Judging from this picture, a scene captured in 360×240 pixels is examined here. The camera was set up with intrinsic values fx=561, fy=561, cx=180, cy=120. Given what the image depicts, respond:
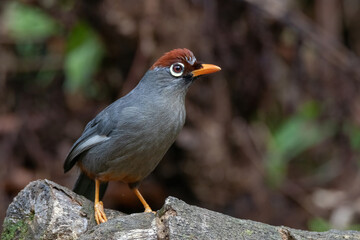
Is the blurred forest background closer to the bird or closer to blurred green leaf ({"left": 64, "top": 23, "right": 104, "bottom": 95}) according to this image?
blurred green leaf ({"left": 64, "top": 23, "right": 104, "bottom": 95})

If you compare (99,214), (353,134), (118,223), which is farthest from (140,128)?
(353,134)

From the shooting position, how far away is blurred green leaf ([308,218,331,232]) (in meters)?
6.49

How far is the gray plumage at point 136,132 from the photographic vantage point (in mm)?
4027

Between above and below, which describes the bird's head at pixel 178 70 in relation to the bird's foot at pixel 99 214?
above

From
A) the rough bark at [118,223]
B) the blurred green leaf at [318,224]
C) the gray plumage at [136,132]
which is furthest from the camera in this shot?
the blurred green leaf at [318,224]

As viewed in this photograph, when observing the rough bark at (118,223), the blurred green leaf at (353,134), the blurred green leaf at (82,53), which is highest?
the blurred green leaf at (353,134)

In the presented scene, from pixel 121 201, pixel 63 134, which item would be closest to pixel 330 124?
pixel 121 201

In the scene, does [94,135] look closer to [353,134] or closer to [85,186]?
[85,186]

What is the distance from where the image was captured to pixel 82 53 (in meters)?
6.71

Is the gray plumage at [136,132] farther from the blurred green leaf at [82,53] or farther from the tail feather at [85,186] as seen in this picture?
the blurred green leaf at [82,53]

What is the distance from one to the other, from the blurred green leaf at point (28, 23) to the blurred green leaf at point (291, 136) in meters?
3.13

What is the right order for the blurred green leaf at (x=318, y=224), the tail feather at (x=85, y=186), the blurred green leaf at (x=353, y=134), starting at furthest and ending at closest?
the blurred green leaf at (x=353, y=134) < the blurred green leaf at (x=318, y=224) < the tail feather at (x=85, y=186)

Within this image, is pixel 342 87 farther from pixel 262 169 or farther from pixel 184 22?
pixel 184 22

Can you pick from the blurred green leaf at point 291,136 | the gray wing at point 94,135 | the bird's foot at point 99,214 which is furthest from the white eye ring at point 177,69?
the blurred green leaf at point 291,136
